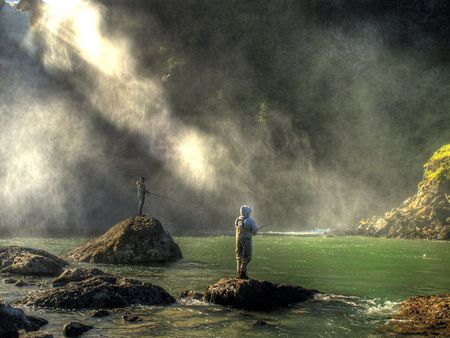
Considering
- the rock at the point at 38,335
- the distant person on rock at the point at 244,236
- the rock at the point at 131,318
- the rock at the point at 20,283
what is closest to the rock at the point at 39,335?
the rock at the point at 38,335

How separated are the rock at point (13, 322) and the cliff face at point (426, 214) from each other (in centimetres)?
3660

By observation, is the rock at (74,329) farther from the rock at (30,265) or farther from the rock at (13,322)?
the rock at (30,265)

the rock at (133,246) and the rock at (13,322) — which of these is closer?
the rock at (13,322)

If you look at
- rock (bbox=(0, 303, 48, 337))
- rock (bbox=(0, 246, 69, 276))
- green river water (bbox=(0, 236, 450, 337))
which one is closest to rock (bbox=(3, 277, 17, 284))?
green river water (bbox=(0, 236, 450, 337))

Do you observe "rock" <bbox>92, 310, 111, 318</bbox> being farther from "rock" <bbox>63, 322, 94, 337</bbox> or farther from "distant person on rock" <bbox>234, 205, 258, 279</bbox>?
"distant person on rock" <bbox>234, 205, 258, 279</bbox>

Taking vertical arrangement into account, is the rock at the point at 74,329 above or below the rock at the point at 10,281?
below

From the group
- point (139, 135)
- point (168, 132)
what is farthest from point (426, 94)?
point (139, 135)

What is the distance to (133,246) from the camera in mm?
23594

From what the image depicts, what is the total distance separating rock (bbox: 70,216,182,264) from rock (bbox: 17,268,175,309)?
8919mm

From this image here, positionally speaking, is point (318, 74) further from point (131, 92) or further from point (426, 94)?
point (131, 92)

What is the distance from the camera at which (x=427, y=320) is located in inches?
431

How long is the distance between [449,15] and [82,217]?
62381 millimetres

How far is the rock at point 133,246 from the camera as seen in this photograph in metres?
23.3

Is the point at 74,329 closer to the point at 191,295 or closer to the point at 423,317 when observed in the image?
the point at 191,295
